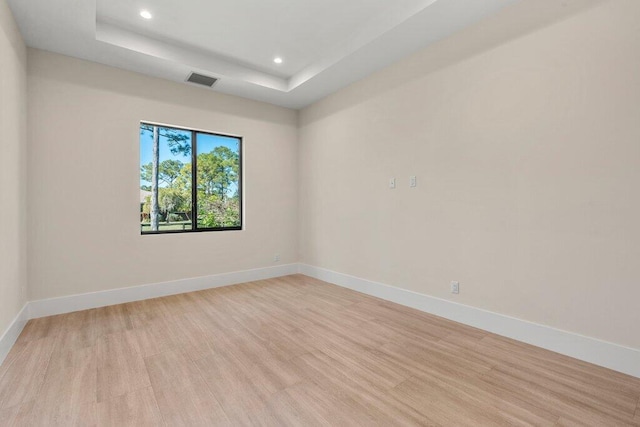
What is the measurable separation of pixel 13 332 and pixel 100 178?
177 centimetres

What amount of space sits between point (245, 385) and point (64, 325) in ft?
7.62

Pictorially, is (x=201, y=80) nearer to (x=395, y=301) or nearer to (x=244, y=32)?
(x=244, y=32)

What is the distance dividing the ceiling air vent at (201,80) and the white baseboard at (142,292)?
2750mm

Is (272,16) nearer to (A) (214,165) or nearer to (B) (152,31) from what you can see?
(B) (152,31)

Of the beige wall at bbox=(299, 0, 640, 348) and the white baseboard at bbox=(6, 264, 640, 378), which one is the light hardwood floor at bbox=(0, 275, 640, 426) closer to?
the white baseboard at bbox=(6, 264, 640, 378)

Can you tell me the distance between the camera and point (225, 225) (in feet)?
15.8

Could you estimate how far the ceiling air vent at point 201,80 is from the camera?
3.98 m

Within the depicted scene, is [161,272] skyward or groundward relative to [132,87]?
groundward

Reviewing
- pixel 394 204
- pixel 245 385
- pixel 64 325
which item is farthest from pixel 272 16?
pixel 64 325

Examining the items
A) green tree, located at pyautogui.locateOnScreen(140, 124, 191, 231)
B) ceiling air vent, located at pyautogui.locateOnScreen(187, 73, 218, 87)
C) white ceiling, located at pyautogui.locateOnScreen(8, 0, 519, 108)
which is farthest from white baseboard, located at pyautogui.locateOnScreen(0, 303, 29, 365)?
ceiling air vent, located at pyautogui.locateOnScreen(187, 73, 218, 87)

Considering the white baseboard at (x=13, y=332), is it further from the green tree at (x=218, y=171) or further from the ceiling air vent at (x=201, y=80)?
the ceiling air vent at (x=201, y=80)

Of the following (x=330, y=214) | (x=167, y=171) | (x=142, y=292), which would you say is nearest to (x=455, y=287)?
(x=330, y=214)

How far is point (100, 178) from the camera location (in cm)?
364

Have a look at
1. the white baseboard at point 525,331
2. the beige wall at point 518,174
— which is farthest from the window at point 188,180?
the white baseboard at point 525,331
